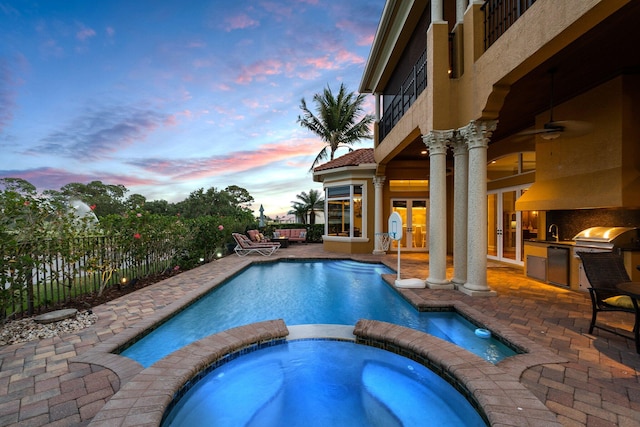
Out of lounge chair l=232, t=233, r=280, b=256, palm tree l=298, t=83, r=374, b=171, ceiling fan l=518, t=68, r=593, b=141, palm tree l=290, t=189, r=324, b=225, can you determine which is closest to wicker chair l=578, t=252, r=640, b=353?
ceiling fan l=518, t=68, r=593, b=141

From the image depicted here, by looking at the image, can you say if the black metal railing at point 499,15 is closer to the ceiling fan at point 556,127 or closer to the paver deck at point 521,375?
the ceiling fan at point 556,127

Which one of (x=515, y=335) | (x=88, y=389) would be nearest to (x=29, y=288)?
(x=88, y=389)

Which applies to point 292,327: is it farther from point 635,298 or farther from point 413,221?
point 413,221

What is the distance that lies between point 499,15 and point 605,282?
5.21 metres

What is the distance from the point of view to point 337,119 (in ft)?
71.1

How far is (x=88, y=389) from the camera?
268cm

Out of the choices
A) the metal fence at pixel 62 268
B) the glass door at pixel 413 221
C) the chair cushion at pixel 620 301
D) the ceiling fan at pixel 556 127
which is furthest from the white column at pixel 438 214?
the metal fence at pixel 62 268

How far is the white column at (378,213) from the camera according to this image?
1272 cm

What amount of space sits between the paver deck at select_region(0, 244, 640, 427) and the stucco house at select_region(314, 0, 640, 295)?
52.5 inches

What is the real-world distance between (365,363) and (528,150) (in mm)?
8799

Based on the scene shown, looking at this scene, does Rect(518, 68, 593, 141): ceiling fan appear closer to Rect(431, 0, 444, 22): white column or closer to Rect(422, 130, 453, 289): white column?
Rect(422, 130, 453, 289): white column

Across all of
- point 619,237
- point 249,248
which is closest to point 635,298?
point 619,237

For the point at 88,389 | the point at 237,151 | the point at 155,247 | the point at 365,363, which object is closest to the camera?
the point at 88,389

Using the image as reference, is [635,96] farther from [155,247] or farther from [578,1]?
[155,247]
